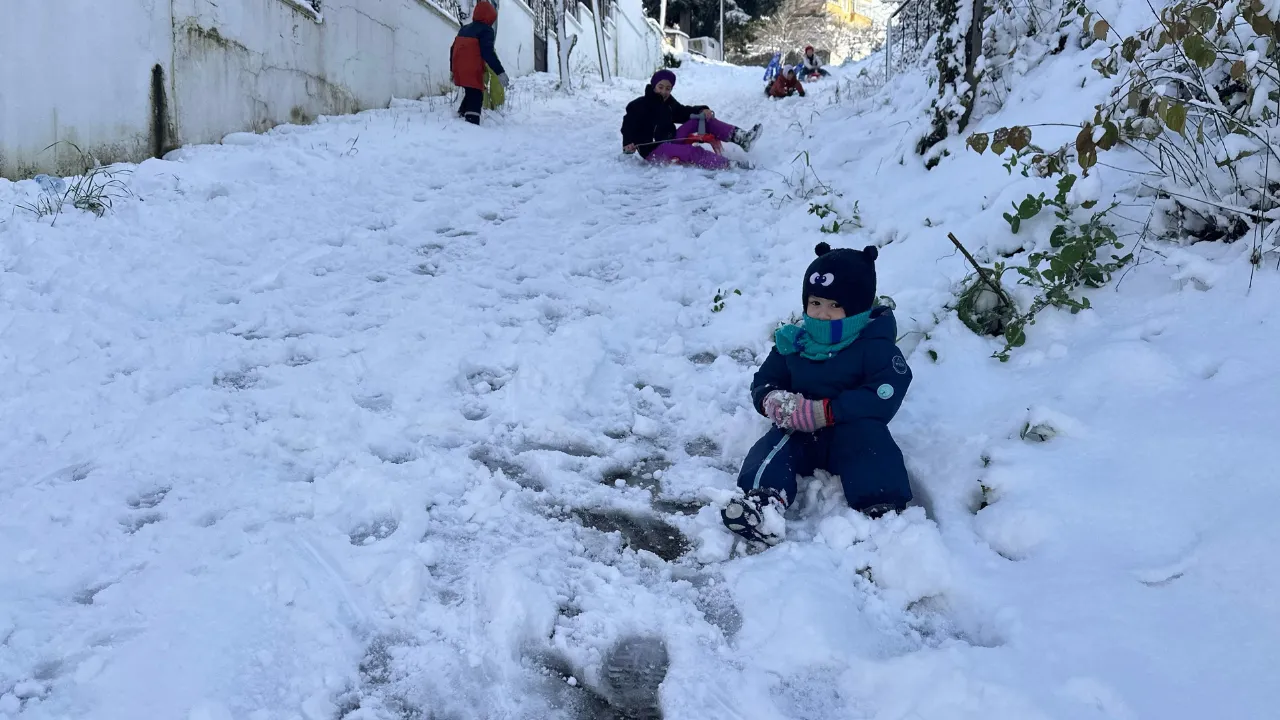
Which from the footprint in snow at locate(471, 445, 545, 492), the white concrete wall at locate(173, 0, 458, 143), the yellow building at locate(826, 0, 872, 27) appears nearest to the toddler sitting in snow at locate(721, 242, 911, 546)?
the footprint in snow at locate(471, 445, 545, 492)

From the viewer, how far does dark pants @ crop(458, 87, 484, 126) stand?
8758mm

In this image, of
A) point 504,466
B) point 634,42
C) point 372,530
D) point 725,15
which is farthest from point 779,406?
point 725,15

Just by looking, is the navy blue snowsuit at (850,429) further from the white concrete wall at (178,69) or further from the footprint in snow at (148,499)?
the white concrete wall at (178,69)

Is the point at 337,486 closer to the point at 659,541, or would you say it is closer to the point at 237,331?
the point at 659,541

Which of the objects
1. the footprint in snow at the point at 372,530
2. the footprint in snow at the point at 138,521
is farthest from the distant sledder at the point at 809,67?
the footprint in snow at the point at 138,521

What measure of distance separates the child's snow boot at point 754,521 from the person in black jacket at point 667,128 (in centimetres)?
531

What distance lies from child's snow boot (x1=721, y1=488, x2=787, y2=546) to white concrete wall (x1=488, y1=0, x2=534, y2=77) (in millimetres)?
12339

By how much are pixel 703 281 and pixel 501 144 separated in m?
A: 4.09

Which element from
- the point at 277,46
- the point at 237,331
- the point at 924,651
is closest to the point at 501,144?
the point at 277,46

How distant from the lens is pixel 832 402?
101 inches

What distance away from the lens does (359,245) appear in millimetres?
4711

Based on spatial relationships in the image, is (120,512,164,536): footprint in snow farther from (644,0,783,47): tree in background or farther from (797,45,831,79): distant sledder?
(644,0,783,47): tree in background

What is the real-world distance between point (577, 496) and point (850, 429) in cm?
93

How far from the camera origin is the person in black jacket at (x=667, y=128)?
23.6 ft
